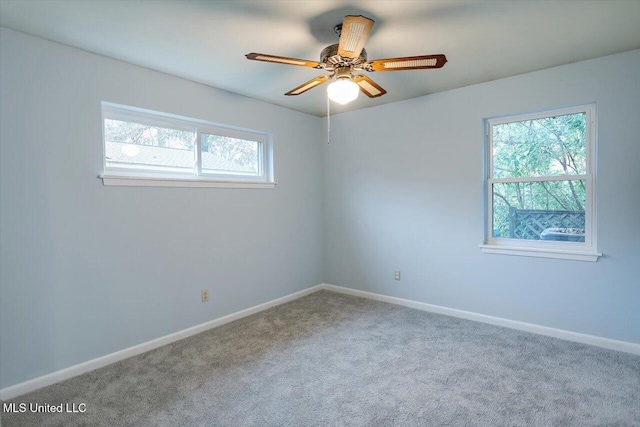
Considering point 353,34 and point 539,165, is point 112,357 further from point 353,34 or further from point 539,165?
point 539,165

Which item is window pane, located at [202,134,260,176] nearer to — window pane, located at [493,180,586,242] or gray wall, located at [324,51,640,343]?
gray wall, located at [324,51,640,343]

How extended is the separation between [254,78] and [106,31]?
1163mm

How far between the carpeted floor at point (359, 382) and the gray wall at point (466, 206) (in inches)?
14.6

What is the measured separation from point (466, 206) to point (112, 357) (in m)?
3.41

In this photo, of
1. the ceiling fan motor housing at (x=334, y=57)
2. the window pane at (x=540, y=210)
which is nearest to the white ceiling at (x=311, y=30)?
the ceiling fan motor housing at (x=334, y=57)

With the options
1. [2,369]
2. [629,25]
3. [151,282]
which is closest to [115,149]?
[151,282]

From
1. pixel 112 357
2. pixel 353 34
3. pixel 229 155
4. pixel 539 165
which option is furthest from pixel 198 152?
pixel 539 165

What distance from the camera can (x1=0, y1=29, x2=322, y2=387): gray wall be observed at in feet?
7.18

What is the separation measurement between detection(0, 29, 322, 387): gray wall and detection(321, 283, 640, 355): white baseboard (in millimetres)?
1620

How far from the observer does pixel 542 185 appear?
310cm

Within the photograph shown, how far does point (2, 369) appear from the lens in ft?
6.99

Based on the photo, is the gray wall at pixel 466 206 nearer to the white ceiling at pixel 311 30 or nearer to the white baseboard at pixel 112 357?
the white ceiling at pixel 311 30

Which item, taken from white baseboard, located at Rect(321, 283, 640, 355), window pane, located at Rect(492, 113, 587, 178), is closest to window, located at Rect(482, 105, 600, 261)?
window pane, located at Rect(492, 113, 587, 178)

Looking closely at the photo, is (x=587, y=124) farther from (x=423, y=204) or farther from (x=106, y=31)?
(x=106, y=31)
